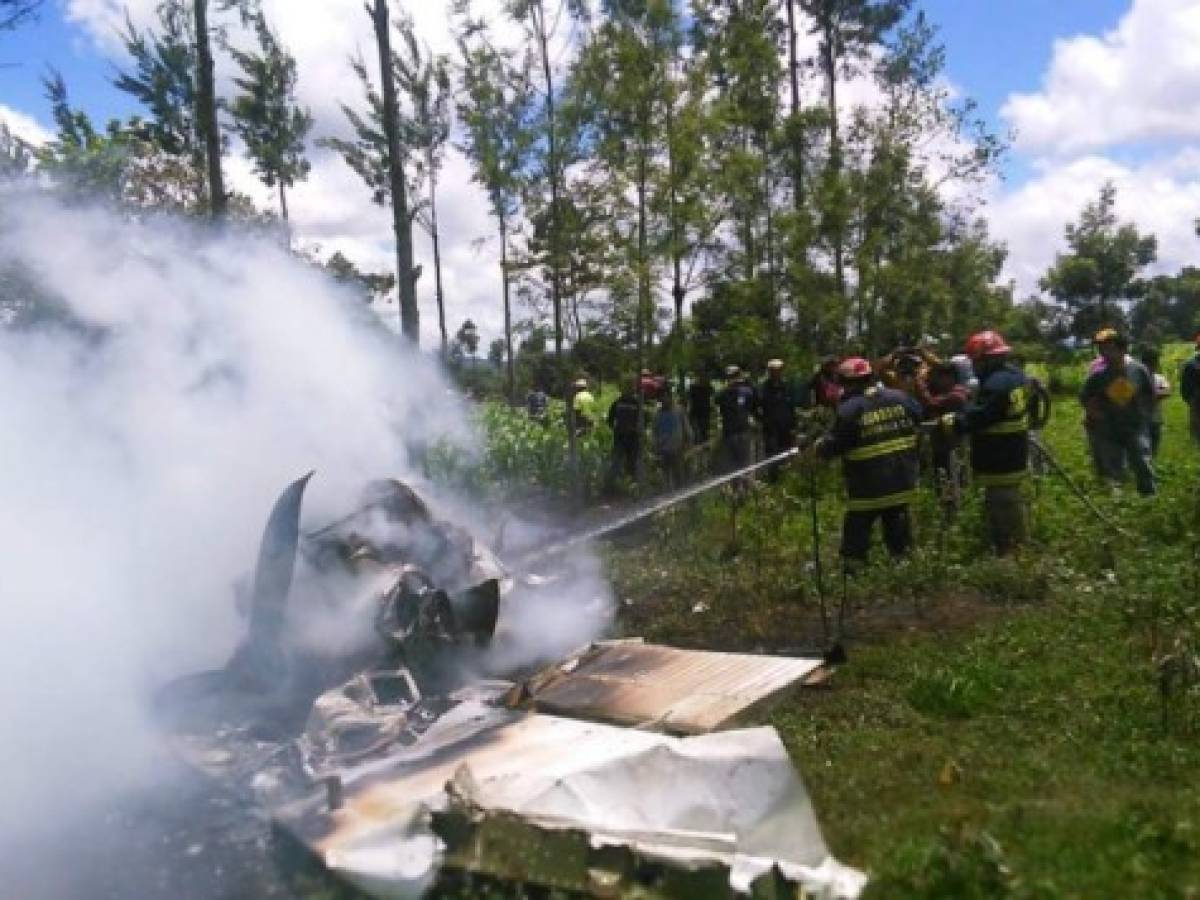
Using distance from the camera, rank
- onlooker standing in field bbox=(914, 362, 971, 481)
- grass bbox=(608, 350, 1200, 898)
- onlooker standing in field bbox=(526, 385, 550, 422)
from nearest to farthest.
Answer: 1. grass bbox=(608, 350, 1200, 898)
2. onlooker standing in field bbox=(914, 362, 971, 481)
3. onlooker standing in field bbox=(526, 385, 550, 422)

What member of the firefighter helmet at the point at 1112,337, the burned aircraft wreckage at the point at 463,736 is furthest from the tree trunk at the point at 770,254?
the burned aircraft wreckage at the point at 463,736

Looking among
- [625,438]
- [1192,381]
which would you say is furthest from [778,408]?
[1192,381]

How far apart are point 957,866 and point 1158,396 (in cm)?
937

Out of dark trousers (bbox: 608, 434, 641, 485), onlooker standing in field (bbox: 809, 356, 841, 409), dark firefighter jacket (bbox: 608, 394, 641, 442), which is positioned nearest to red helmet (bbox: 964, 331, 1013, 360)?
onlooker standing in field (bbox: 809, 356, 841, 409)

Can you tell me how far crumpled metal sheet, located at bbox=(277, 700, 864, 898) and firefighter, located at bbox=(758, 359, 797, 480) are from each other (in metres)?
9.77

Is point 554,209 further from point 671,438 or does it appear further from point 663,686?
point 663,686

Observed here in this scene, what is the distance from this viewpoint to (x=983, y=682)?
608 centimetres

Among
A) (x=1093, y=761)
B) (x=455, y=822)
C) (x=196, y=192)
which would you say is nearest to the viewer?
(x=455, y=822)

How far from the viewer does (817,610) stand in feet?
27.2

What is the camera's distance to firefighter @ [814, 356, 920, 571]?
8547 mm

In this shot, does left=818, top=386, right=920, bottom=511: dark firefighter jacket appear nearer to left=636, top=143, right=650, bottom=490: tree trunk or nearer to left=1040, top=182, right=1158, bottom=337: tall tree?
left=636, top=143, right=650, bottom=490: tree trunk

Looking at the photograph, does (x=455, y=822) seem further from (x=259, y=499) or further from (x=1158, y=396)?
(x=1158, y=396)

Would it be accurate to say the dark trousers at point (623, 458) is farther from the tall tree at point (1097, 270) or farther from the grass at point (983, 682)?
the tall tree at point (1097, 270)

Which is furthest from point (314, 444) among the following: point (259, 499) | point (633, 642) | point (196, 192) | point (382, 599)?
point (196, 192)
